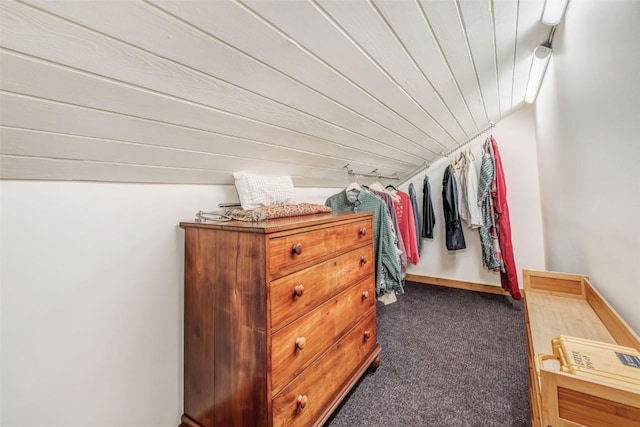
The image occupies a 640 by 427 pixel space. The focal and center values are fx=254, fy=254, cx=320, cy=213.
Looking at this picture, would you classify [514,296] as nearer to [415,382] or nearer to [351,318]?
[415,382]

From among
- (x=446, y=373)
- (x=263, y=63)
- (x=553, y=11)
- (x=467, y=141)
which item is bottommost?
(x=446, y=373)

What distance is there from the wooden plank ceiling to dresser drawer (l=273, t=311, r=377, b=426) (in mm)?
1019

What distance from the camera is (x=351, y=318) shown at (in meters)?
1.36

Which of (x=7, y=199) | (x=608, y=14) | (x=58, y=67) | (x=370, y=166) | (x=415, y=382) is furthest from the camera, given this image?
(x=370, y=166)

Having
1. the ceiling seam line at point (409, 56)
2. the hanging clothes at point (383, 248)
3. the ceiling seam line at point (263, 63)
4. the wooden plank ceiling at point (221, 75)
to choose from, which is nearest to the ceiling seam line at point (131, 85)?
the wooden plank ceiling at point (221, 75)

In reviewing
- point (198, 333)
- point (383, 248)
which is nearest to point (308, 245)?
point (198, 333)

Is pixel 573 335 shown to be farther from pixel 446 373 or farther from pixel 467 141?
pixel 467 141

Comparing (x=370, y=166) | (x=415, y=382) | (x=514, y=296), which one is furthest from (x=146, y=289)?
(x=514, y=296)

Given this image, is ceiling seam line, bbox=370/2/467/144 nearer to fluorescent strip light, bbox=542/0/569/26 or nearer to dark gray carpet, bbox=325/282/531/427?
fluorescent strip light, bbox=542/0/569/26

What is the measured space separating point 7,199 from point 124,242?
335 millimetres

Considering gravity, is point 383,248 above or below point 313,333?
above

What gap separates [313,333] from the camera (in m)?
1.09

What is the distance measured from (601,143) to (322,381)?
1589mm

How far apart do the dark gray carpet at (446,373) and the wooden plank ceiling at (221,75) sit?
4.70 ft
